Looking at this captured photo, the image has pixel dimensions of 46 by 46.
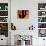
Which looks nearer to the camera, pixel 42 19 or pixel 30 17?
pixel 30 17

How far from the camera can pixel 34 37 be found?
21.1 feet

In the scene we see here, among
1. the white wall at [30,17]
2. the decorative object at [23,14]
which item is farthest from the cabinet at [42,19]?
the decorative object at [23,14]

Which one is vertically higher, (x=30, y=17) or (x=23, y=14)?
(x=23, y=14)

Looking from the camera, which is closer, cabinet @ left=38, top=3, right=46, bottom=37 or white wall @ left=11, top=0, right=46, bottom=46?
white wall @ left=11, top=0, right=46, bottom=46

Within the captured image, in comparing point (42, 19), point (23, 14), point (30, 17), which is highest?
point (23, 14)

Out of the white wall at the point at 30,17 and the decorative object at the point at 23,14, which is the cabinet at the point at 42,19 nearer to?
the white wall at the point at 30,17

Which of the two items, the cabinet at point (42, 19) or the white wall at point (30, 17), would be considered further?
the cabinet at point (42, 19)

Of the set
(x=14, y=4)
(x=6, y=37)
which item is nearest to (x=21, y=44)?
(x=6, y=37)

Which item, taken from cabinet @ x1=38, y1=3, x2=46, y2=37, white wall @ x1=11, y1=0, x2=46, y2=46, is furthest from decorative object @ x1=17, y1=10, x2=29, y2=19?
cabinet @ x1=38, y1=3, x2=46, y2=37

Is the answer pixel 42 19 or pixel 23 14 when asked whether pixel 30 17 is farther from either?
pixel 42 19

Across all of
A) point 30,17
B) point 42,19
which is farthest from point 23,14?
point 42,19

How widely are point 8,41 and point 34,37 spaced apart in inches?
50.8

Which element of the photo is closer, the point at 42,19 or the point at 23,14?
the point at 23,14

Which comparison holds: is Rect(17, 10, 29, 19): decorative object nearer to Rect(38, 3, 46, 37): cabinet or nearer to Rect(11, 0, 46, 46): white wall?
Rect(11, 0, 46, 46): white wall
